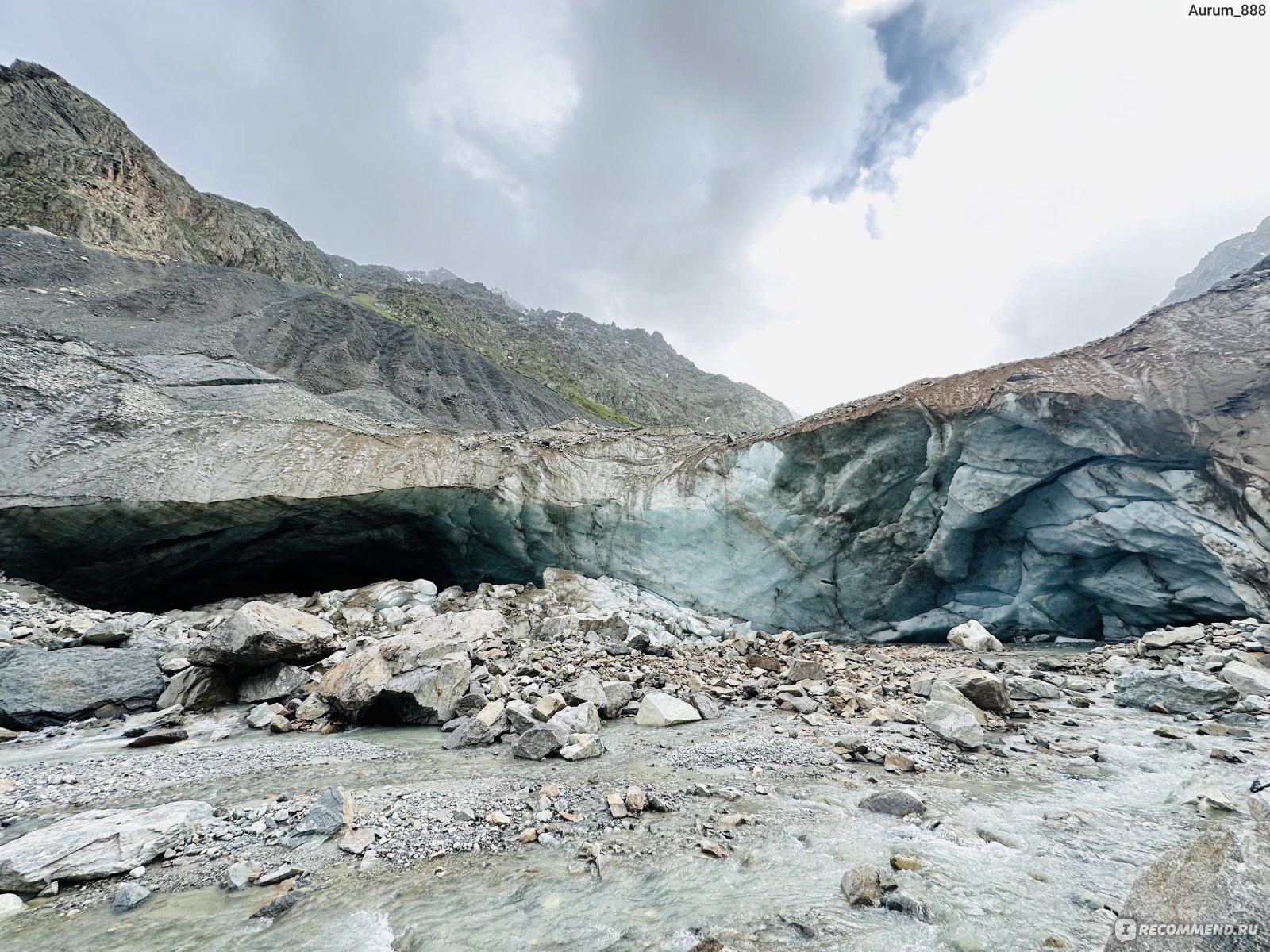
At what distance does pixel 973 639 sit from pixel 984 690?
22.0 ft

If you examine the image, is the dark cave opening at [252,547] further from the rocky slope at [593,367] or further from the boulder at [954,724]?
the rocky slope at [593,367]

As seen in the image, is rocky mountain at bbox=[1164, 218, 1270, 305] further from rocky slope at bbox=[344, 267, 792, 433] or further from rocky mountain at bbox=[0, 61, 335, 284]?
rocky mountain at bbox=[0, 61, 335, 284]

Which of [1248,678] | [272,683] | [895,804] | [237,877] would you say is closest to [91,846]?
[237,877]

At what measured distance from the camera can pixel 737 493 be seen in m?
14.5

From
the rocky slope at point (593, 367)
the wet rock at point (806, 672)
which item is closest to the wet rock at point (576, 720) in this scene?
the wet rock at point (806, 672)

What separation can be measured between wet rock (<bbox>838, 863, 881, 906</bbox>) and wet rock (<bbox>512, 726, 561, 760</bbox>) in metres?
3.14

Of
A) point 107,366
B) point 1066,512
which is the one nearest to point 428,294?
point 107,366

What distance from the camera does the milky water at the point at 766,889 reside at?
8.15 ft

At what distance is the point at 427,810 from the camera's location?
3.89 meters

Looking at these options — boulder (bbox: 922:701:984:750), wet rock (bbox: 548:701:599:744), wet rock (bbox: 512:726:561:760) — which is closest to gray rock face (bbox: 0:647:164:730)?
wet rock (bbox: 512:726:561:760)

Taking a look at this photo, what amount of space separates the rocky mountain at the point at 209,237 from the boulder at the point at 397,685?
1756 centimetres

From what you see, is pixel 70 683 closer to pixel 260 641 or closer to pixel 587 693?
pixel 260 641

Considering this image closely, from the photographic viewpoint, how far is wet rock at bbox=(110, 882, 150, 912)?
278 centimetres

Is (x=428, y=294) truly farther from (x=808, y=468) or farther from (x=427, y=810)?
(x=427, y=810)
